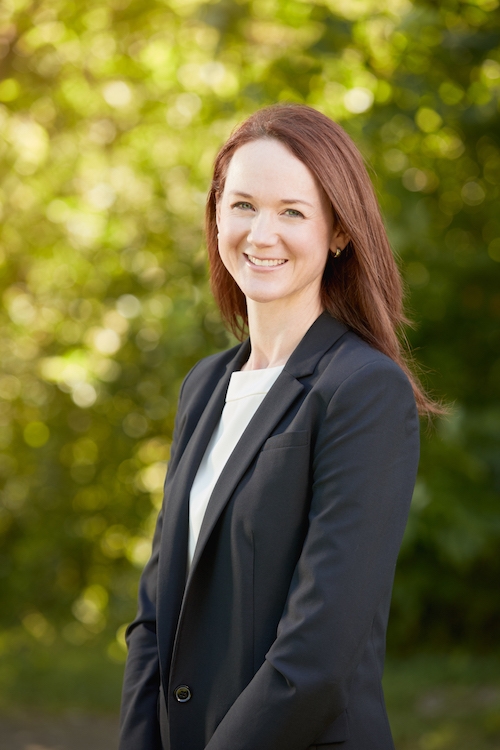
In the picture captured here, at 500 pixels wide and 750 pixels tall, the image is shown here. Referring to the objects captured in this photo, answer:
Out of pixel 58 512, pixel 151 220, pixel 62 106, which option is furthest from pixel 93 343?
pixel 62 106

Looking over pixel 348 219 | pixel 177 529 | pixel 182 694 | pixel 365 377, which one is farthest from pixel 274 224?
pixel 182 694

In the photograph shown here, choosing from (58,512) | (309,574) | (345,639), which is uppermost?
(309,574)

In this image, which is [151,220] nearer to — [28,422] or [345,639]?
[28,422]

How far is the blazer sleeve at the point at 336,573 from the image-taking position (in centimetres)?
146

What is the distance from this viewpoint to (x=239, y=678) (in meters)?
1.62

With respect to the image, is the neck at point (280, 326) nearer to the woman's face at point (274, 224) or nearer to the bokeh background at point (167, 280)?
the woman's face at point (274, 224)

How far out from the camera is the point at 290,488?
1.56 m

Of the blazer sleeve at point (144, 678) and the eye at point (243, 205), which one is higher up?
the eye at point (243, 205)

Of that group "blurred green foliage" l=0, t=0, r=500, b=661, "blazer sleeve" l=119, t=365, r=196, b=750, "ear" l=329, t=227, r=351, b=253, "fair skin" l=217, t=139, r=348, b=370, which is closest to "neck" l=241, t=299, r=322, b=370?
"fair skin" l=217, t=139, r=348, b=370

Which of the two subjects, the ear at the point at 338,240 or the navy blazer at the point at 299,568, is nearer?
the navy blazer at the point at 299,568

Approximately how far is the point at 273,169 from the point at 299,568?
799 millimetres

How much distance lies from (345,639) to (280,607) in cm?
16

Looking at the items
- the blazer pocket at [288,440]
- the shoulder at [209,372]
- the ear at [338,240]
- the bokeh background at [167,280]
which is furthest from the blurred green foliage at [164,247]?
the blazer pocket at [288,440]

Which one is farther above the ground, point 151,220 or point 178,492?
point 151,220
